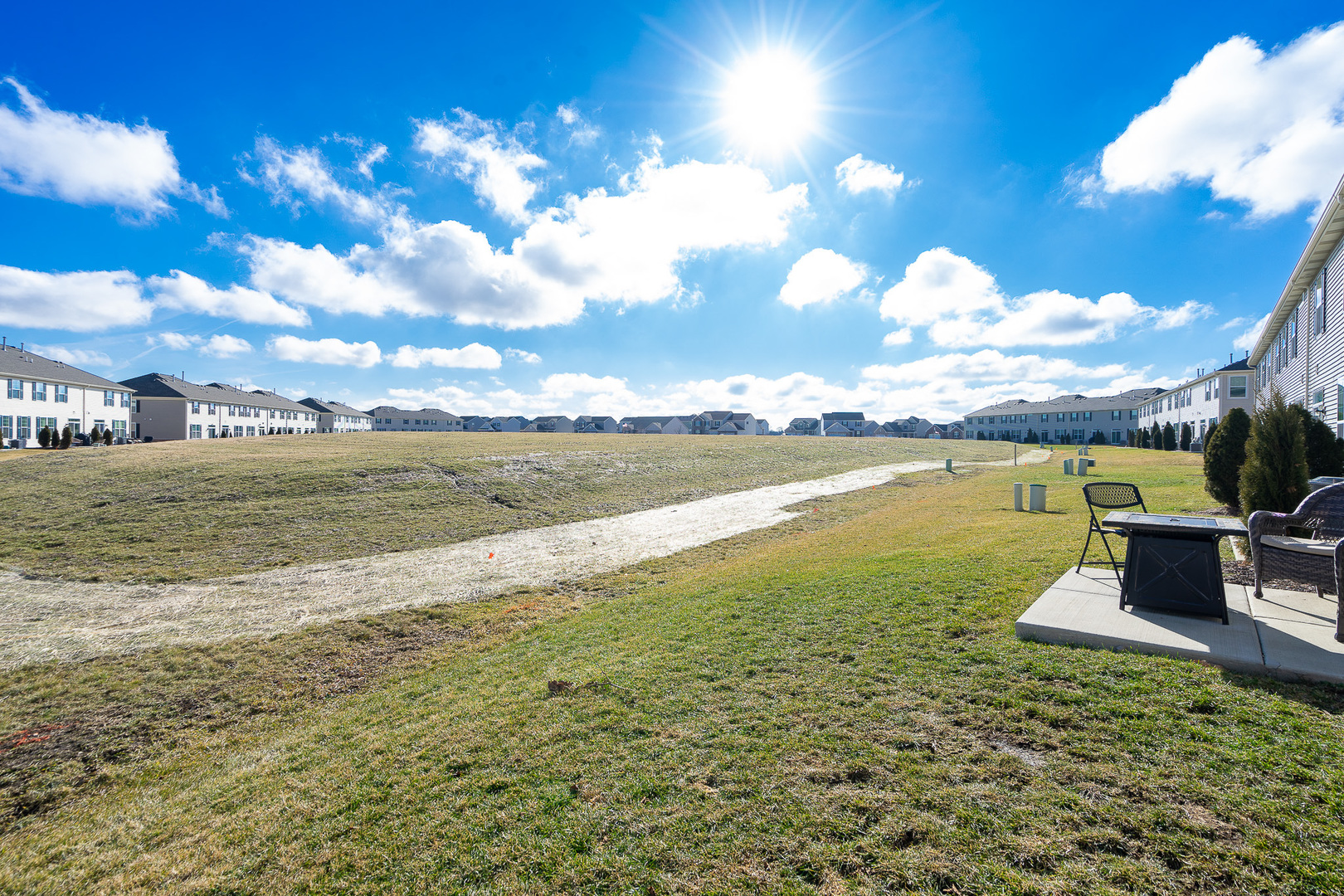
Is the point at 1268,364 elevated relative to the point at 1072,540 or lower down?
elevated

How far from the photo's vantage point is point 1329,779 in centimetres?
281

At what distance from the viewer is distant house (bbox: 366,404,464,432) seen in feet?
412

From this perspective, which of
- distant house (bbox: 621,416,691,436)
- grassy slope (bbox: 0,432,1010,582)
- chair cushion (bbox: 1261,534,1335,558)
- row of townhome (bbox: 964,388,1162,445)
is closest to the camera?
chair cushion (bbox: 1261,534,1335,558)

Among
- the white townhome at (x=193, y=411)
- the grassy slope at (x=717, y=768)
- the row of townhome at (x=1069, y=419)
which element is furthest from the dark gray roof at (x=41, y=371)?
the row of townhome at (x=1069, y=419)

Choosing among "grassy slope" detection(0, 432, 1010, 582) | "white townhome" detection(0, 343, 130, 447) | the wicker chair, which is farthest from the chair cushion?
"white townhome" detection(0, 343, 130, 447)

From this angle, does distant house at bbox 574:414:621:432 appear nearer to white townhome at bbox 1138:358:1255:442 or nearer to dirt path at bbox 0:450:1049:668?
white townhome at bbox 1138:358:1255:442

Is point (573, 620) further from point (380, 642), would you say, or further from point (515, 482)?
point (515, 482)

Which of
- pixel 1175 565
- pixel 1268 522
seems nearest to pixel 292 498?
pixel 1175 565

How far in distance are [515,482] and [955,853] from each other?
2275cm

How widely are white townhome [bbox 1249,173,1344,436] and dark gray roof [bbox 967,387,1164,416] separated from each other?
59.2 meters

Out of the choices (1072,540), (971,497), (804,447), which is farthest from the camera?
(804,447)

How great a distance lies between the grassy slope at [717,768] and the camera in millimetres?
2645

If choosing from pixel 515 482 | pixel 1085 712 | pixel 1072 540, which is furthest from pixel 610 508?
pixel 1085 712

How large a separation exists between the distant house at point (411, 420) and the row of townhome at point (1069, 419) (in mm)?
115260
